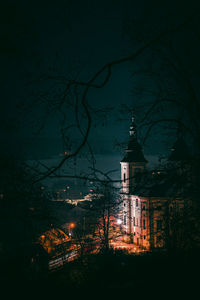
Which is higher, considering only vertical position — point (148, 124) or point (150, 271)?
point (148, 124)

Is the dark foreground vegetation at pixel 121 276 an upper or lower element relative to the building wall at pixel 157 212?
lower

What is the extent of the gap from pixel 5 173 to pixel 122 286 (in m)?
3.18

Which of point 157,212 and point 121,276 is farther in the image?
point 157,212

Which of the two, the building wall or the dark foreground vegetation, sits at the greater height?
the building wall

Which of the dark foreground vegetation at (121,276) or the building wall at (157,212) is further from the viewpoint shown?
the building wall at (157,212)

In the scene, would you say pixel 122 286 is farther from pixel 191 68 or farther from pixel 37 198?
pixel 191 68

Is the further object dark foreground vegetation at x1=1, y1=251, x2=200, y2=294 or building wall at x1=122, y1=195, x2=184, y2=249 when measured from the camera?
building wall at x1=122, y1=195, x2=184, y2=249

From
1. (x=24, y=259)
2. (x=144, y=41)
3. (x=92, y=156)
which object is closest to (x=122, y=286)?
(x=24, y=259)

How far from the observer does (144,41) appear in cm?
525

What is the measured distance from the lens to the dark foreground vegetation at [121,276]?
477 cm

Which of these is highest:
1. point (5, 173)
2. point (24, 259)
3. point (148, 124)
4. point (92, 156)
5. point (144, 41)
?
point (144, 41)

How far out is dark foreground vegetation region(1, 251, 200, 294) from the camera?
4766 millimetres

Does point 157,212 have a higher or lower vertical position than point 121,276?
higher

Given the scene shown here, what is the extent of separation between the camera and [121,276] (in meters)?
5.51
